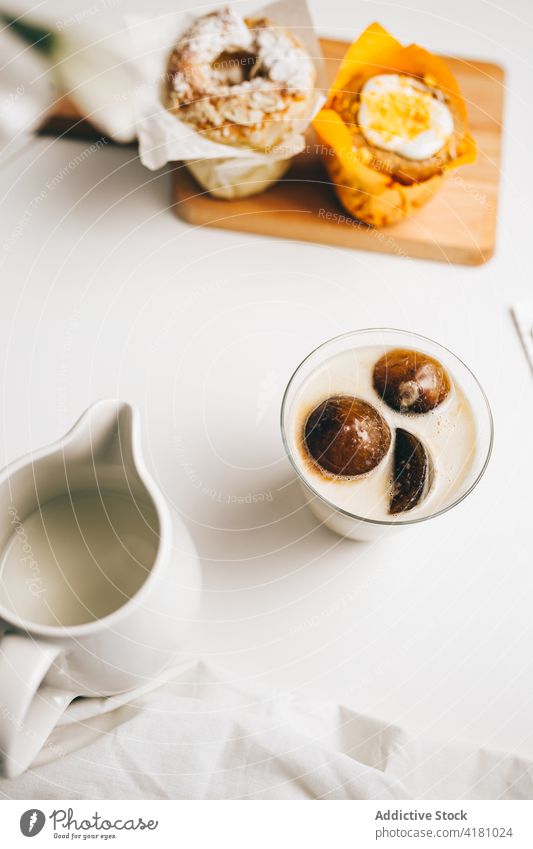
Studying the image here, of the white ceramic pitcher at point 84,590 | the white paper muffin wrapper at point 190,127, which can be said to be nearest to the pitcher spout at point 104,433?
the white ceramic pitcher at point 84,590

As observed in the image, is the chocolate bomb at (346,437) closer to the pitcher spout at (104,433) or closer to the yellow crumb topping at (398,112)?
the pitcher spout at (104,433)

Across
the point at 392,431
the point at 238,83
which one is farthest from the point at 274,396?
the point at 238,83

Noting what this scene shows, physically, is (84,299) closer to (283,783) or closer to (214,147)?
(214,147)

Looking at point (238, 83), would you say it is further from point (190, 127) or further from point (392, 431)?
point (392, 431)

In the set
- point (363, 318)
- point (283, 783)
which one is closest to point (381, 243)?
point (363, 318)

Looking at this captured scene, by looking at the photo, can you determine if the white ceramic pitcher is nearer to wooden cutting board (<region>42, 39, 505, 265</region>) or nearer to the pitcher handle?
the pitcher handle
